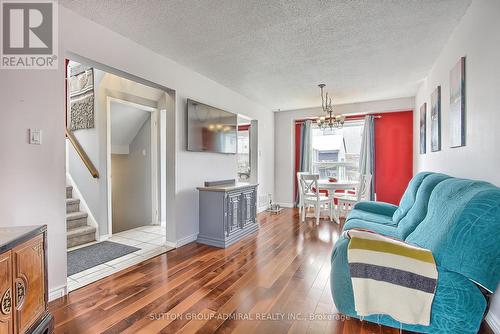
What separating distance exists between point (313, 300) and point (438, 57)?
326cm

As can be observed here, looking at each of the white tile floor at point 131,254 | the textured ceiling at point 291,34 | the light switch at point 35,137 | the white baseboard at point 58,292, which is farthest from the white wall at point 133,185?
the light switch at point 35,137

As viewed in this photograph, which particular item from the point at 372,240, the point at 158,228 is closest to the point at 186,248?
the point at 158,228

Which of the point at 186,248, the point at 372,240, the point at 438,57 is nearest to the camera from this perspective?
the point at 372,240

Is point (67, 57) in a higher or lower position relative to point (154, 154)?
higher

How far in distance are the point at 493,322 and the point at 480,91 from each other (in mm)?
1614

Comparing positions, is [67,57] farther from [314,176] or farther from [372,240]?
[314,176]

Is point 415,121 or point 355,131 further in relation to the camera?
point 355,131

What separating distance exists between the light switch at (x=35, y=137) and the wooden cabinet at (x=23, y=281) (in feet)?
2.47

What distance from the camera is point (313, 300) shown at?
1955mm

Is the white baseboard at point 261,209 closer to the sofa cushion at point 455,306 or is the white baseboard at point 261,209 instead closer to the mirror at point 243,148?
the mirror at point 243,148

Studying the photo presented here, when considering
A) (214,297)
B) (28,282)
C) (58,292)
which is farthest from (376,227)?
(58,292)

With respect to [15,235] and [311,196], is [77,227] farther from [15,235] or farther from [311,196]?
[311,196]

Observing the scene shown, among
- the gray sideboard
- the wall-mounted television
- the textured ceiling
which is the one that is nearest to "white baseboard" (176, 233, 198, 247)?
the gray sideboard

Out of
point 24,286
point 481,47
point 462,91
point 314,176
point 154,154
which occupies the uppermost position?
→ point 481,47
